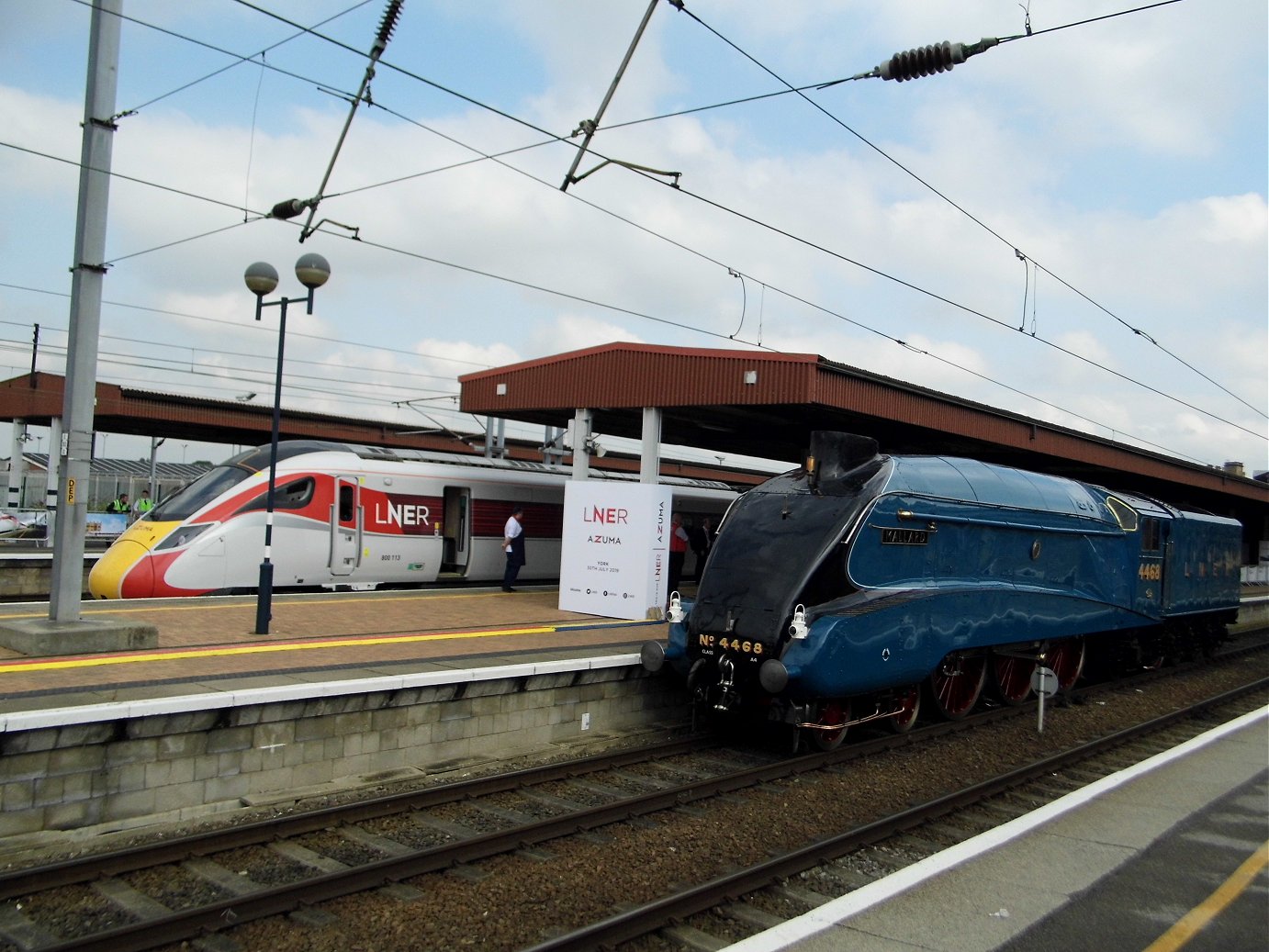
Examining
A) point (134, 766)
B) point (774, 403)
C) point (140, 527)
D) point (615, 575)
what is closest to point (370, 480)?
point (140, 527)

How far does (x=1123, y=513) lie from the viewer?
15648mm

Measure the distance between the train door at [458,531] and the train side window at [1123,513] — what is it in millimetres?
12106

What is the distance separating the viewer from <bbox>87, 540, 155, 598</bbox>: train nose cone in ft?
51.6

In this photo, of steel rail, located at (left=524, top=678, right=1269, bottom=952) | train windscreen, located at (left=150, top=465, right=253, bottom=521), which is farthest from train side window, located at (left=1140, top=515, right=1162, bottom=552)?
train windscreen, located at (left=150, top=465, right=253, bottom=521)

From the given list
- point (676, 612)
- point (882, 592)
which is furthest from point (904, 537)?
point (676, 612)

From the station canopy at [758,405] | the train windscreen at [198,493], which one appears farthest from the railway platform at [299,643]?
the station canopy at [758,405]

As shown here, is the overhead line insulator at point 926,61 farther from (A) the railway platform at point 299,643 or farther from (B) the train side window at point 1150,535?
(B) the train side window at point 1150,535

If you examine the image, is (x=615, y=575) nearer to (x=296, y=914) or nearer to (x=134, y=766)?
(x=134, y=766)

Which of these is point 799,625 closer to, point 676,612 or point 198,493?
point 676,612

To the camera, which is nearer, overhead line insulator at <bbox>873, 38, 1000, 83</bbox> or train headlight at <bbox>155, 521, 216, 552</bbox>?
overhead line insulator at <bbox>873, 38, 1000, 83</bbox>

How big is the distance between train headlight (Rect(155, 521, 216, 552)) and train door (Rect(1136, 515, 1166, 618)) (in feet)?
50.6

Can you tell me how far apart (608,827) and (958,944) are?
10.9 feet

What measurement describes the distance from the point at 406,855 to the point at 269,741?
2173 millimetres

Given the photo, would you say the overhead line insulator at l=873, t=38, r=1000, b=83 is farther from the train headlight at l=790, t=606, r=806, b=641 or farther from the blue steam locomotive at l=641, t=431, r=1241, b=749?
the train headlight at l=790, t=606, r=806, b=641
